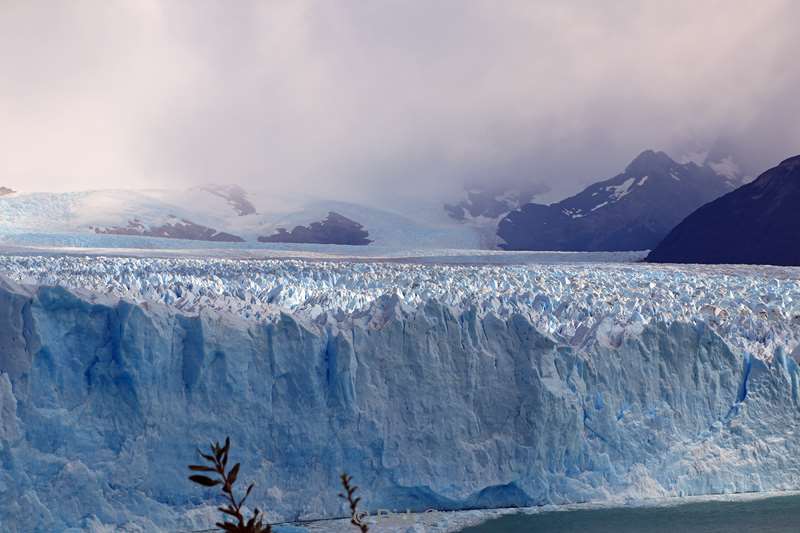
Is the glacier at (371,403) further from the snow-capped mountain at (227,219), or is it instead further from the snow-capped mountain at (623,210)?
the snow-capped mountain at (623,210)

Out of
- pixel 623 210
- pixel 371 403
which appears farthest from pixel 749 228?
pixel 371 403

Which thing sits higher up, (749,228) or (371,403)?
(749,228)

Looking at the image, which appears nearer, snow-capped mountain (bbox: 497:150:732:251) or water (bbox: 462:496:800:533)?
water (bbox: 462:496:800:533)

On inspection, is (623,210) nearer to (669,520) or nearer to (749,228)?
(749,228)

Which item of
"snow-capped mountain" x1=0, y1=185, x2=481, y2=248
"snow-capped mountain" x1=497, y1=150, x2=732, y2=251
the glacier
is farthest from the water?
"snow-capped mountain" x1=497, y1=150, x2=732, y2=251

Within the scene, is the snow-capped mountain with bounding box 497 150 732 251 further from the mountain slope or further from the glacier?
the glacier

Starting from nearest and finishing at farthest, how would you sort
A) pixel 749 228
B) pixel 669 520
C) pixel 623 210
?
1. pixel 669 520
2. pixel 749 228
3. pixel 623 210

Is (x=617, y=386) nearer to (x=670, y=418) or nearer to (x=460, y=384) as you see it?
(x=670, y=418)

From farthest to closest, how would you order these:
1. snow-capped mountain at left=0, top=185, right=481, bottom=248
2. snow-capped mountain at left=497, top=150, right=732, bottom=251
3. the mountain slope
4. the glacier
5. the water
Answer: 1. snow-capped mountain at left=497, top=150, right=732, bottom=251
2. snow-capped mountain at left=0, top=185, right=481, bottom=248
3. the mountain slope
4. the glacier
5. the water
